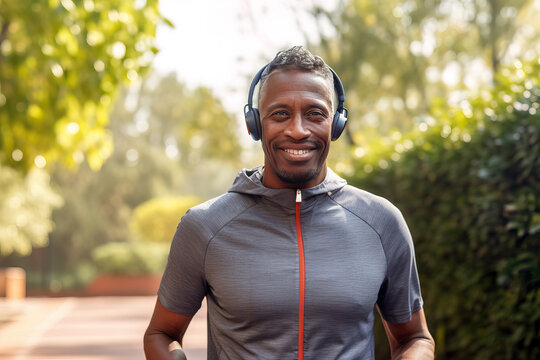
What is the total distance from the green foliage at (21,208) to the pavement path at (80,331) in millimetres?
2157

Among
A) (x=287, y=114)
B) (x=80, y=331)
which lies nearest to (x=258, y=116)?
(x=287, y=114)

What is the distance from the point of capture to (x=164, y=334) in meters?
2.59

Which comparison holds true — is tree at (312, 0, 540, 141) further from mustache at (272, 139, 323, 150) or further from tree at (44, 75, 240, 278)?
mustache at (272, 139, 323, 150)

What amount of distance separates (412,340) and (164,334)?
0.86 m

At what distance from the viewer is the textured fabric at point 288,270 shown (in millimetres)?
2393

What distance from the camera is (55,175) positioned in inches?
1532

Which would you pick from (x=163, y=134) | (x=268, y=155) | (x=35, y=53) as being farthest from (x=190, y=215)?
(x=163, y=134)

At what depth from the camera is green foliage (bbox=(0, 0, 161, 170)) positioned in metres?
7.50

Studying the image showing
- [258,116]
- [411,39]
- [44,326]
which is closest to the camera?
[258,116]

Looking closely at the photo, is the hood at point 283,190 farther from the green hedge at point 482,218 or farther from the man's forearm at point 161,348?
the green hedge at point 482,218

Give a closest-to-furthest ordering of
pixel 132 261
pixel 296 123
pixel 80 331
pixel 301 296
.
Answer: pixel 301 296, pixel 296 123, pixel 80 331, pixel 132 261

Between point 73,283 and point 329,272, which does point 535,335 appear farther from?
point 73,283

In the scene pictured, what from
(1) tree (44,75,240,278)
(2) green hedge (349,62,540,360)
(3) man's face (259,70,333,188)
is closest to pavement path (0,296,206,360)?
(2) green hedge (349,62,540,360)

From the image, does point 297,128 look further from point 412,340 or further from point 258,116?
point 412,340
